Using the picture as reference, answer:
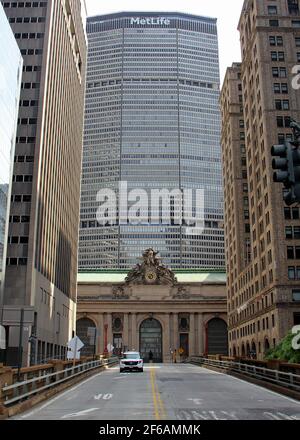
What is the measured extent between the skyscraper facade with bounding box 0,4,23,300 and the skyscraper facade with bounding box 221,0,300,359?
31892mm

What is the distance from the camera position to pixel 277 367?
93.9 ft

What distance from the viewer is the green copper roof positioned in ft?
391

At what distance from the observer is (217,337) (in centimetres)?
11256

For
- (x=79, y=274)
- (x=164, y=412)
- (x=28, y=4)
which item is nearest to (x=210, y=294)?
(x=79, y=274)

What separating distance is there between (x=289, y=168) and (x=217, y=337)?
108m

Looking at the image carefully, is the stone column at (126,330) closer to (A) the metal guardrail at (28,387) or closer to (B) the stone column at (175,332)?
(B) the stone column at (175,332)

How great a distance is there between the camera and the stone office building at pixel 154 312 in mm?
112312

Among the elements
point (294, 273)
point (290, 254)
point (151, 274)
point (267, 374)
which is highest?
point (151, 274)

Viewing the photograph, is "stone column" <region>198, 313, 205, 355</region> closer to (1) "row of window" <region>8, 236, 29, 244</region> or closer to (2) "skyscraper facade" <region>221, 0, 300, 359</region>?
(2) "skyscraper facade" <region>221, 0, 300, 359</region>

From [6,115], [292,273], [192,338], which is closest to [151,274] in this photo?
[192,338]

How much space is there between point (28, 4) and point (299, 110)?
39540mm

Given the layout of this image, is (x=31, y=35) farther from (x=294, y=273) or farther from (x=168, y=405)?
(x=168, y=405)

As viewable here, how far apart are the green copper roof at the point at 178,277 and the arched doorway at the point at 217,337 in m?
9.30
